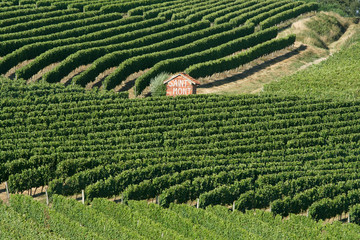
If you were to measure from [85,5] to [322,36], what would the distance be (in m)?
35.3

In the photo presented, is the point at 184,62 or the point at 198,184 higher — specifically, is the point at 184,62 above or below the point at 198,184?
above

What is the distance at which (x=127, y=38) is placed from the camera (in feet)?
234

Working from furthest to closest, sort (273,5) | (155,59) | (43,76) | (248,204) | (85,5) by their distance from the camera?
(273,5), (85,5), (155,59), (43,76), (248,204)

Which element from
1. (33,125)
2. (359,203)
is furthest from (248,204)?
(33,125)

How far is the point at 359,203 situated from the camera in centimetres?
4084

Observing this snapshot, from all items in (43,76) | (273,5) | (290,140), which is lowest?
(290,140)

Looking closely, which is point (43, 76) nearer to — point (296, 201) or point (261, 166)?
point (261, 166)

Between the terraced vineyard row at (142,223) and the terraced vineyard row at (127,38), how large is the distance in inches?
1087

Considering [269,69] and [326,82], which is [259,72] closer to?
[269,69]

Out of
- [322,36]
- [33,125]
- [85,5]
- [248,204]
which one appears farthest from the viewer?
[322,36]

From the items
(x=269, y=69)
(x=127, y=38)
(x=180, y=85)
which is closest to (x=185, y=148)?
(x=180, y=85)

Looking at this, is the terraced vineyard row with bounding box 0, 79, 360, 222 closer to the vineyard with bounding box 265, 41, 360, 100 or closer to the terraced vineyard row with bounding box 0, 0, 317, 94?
the vineyard with bounding box 265, 41, 360, 100

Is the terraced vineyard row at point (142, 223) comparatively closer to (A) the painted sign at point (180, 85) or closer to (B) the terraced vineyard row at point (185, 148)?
(B) the terraced vineyard row at point (185, 148)

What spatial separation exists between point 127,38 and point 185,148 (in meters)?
29.7
